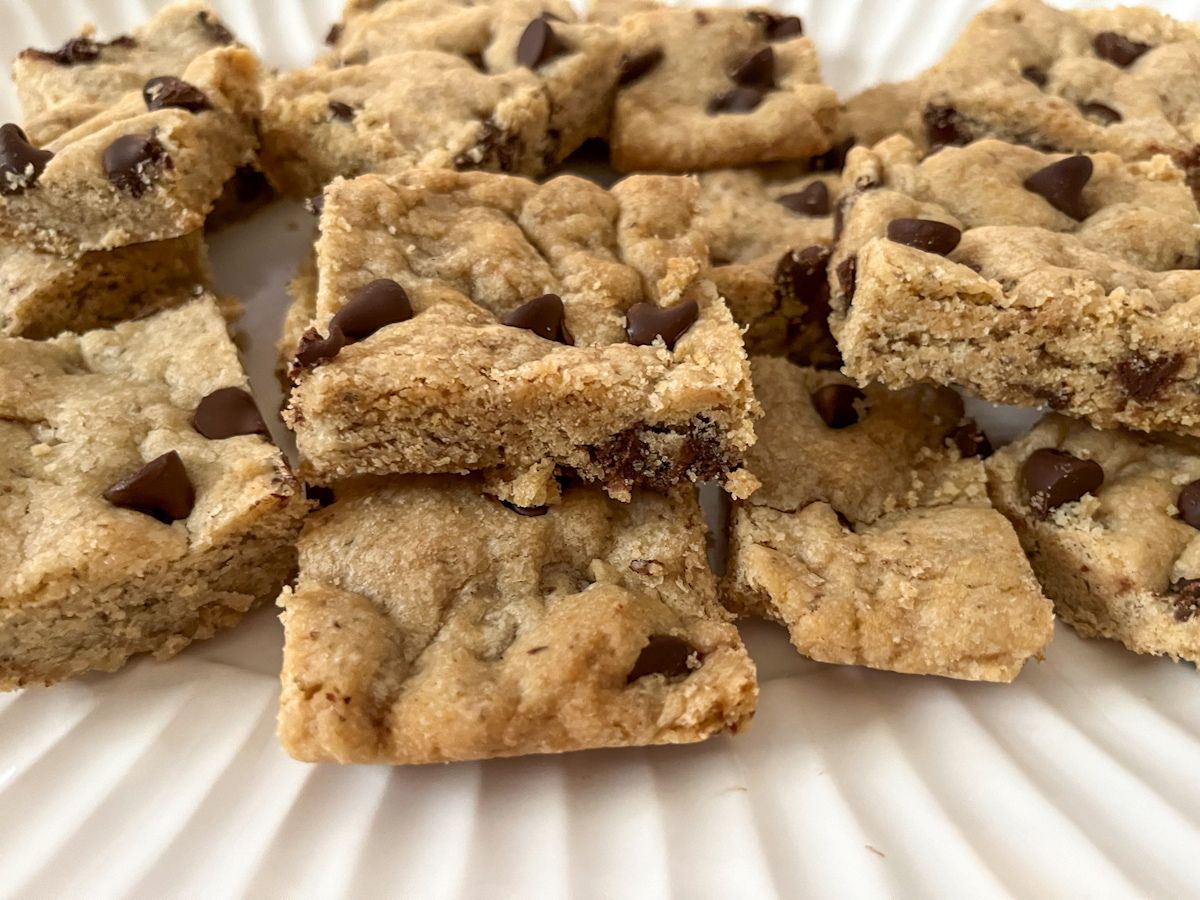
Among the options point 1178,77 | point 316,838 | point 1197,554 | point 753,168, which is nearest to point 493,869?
point 316,838

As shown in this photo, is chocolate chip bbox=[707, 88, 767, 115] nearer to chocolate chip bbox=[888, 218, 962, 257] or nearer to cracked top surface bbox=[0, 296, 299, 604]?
chocolate chip bbox=[888, 218, 962, 257]

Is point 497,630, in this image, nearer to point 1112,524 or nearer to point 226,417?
point 226,417

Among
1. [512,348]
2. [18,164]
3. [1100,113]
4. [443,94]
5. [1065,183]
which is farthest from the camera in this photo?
[1100,113]

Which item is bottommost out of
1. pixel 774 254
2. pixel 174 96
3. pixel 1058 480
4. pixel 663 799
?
pixel 663 799

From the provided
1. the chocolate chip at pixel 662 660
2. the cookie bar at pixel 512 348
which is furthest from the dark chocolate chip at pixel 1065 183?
the chocolate chip at pixel 662 660

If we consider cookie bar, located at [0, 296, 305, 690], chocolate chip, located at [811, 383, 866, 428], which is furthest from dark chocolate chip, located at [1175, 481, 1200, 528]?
cookie bar, located at [0, 296, 305, 690]

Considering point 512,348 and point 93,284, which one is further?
point 93,284

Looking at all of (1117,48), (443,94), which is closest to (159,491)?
(443,94)

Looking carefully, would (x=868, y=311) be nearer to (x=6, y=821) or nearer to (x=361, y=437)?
(x=361, y=437)
